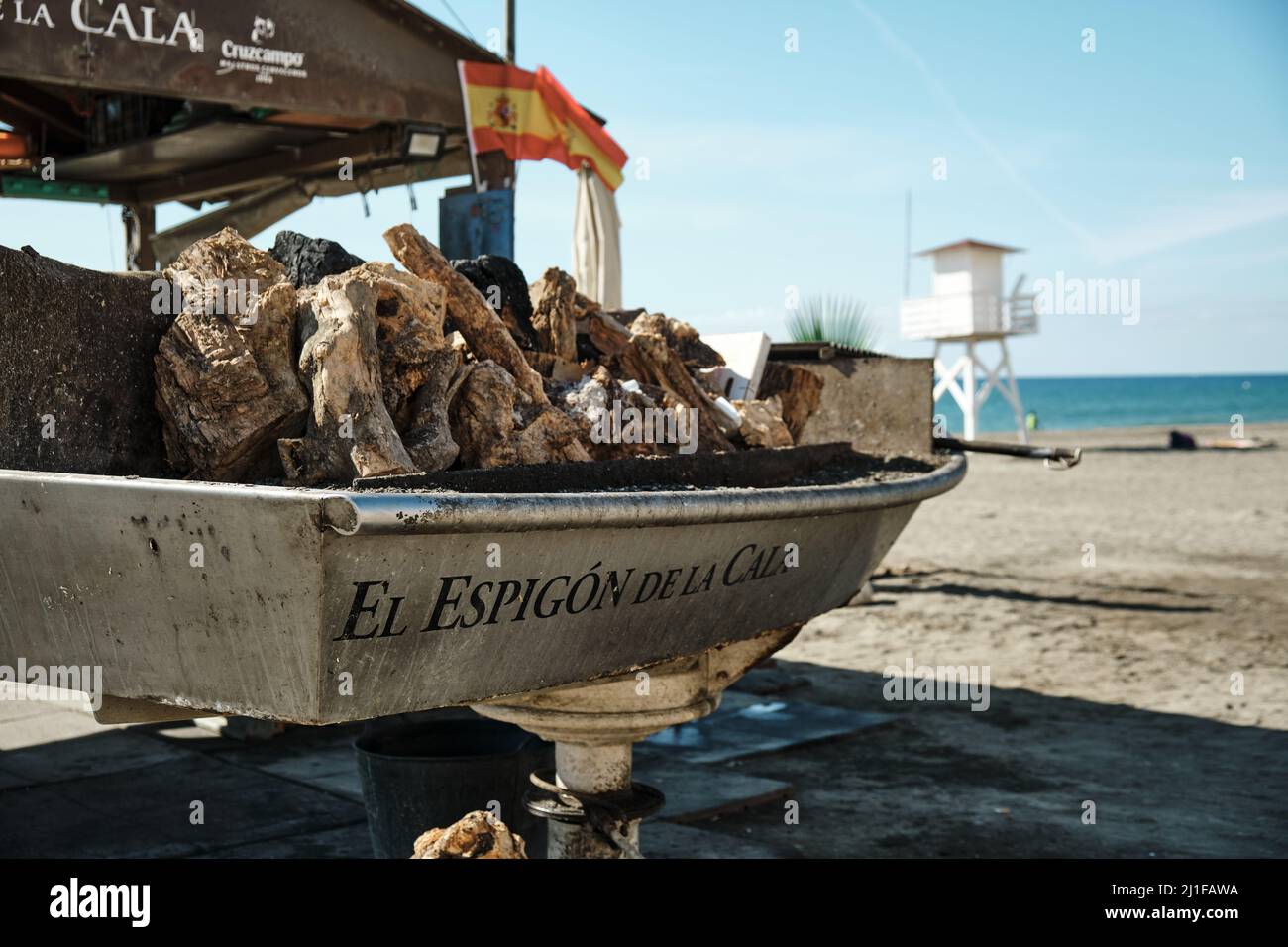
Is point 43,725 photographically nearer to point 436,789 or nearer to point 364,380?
point 436,789

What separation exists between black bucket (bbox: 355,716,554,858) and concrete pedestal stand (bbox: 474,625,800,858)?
0.34m

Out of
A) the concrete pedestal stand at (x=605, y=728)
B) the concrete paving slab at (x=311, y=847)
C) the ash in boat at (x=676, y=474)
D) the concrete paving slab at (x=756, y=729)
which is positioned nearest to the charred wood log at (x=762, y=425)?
the ash in boat at (x=676, y=474)

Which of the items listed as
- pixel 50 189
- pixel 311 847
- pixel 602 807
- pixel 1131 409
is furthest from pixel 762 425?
pixel 1131 409

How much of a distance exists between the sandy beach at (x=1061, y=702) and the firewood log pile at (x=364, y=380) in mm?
2041

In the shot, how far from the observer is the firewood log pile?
275cm

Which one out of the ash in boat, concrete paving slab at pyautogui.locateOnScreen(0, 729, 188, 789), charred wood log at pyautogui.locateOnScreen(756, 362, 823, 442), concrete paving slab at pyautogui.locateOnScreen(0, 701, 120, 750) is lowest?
concrete paving slab at pyautogui.locateOnScreen(0, 729, 188, 789)

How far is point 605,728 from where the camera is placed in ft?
11.3

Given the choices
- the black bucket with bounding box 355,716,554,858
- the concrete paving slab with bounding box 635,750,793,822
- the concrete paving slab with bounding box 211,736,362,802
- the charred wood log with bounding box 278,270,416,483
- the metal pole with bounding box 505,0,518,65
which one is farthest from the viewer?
the metal pole with bounding box 505,0,518,65

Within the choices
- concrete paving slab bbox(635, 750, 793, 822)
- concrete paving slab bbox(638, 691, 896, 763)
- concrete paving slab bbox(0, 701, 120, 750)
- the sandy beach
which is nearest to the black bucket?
concrete paving slab bbox(635, 750, 793, 822)

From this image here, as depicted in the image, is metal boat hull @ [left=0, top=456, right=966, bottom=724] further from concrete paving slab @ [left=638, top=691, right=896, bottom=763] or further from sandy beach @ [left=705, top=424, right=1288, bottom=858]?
concrete paving slab @ [left=638, top=691, right=896, bottom=763]

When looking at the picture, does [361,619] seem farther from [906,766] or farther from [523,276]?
[906,766]

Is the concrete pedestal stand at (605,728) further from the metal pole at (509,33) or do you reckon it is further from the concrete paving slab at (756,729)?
the metal pole at (509,33)

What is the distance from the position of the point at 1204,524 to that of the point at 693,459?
12703 mm

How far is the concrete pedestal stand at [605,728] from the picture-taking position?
3.38m
